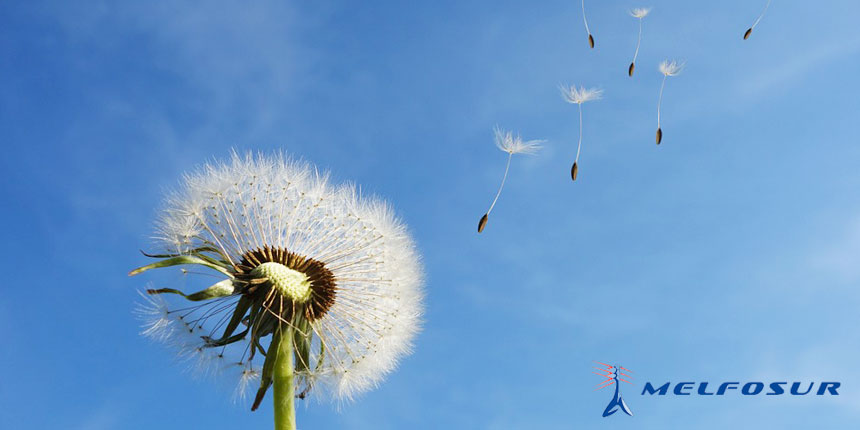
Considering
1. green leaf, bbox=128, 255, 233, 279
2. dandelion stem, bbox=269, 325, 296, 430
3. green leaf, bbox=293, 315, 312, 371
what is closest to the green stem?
dandelion stem, bbox=269, 325, 296, 430

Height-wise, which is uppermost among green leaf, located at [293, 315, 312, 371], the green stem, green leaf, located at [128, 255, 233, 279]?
green leaf, located at [128, 255, 233, 279]

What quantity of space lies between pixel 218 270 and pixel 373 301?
1946 mm

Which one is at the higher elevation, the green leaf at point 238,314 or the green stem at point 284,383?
the green leaf at point 238,314

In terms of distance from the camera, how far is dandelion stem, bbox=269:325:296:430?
24.9ft

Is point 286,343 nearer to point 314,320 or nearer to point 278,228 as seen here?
point 314,320

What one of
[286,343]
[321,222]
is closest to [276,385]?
[286,343]

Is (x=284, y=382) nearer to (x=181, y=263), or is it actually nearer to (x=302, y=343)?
(x=302, y=343)

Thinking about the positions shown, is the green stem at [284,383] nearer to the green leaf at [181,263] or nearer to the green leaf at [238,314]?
the green leaf at [238,314]

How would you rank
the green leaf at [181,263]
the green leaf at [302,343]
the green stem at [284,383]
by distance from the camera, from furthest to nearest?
the green leaf at [302,343]
the green leaf at [181,263]
the green stem at [284,383]

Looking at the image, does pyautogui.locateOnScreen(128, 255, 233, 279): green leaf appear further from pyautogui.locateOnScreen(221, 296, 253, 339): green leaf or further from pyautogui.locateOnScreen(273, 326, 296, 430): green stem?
pyautogui.locateOnScreen(273, 326, 296, 430): green stem

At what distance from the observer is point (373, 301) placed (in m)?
9.31

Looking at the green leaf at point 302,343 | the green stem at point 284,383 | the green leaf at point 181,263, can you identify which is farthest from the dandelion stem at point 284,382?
the green leaf at point 181,263

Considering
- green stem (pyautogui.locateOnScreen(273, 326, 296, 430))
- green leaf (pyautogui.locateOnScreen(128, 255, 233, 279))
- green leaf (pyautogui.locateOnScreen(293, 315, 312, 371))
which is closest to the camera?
green stem (pyautogui.locateOnScreen(273, 326, 296, 430))

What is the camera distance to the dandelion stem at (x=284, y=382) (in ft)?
24.9
